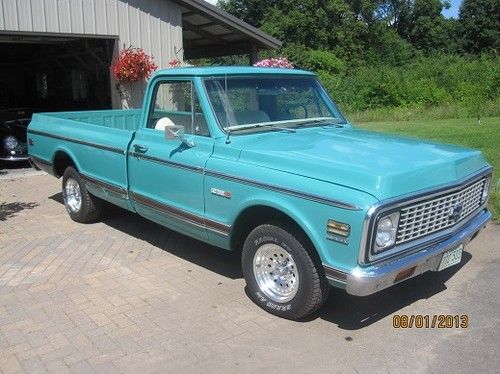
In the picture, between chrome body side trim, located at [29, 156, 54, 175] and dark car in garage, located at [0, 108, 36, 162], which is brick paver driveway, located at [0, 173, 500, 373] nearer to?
chrome body side trim, located at [29, 156, 54, 175]

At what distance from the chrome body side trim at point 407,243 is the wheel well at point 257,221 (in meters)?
0.52

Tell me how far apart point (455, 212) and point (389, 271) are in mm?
918

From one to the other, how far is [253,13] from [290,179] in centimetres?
4863

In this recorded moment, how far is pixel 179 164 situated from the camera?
4.75 metres

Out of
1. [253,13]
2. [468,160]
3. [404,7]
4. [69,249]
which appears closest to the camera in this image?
[468,160]

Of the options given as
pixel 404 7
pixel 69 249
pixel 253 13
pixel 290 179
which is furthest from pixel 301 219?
pixel 404 7

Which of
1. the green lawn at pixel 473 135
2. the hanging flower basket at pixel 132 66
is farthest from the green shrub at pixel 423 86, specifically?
the hanging flower basket at pixel 132 66

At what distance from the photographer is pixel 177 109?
5.09 meters

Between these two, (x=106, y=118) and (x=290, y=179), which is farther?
(x=106, y=118)

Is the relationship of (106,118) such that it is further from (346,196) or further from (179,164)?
(346,196)

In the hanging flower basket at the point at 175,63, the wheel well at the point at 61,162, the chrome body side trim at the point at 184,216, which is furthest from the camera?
the hanging flower basket at the point at 175,63

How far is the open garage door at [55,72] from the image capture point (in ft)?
46.0

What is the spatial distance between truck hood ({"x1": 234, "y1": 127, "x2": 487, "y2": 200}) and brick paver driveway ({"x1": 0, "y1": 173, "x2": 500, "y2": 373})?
1101 millimetres

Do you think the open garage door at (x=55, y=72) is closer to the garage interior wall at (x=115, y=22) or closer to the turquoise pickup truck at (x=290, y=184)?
the garage interior wall at (x=115, y=22)
